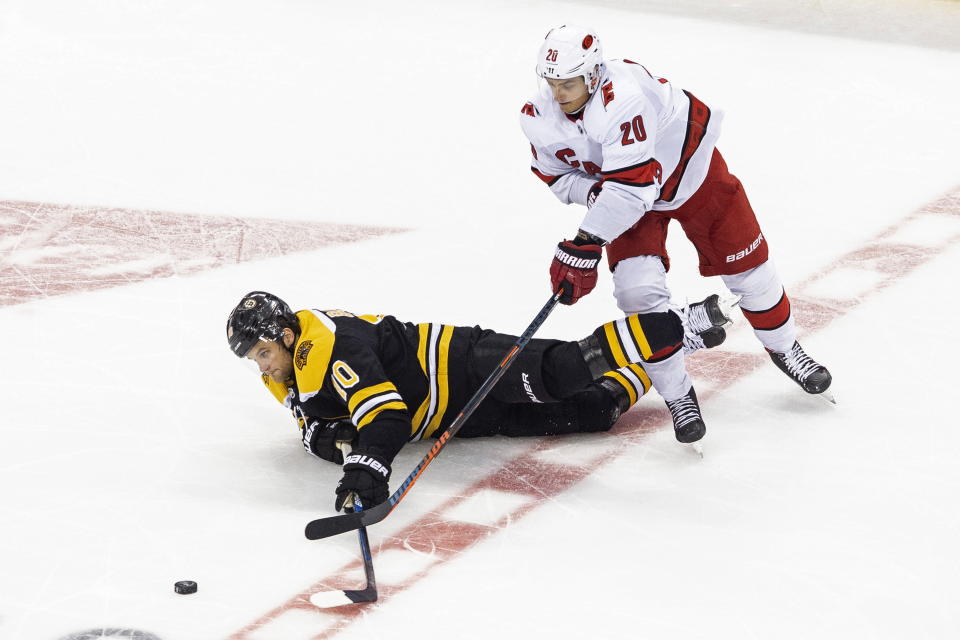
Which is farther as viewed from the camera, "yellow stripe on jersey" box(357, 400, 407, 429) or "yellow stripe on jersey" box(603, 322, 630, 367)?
"yellow stripe on jersey" box(603, 322, 630, 367)

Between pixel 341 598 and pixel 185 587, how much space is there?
0.33 meters

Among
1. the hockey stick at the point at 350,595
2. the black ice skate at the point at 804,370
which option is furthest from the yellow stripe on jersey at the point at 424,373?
the black ice skate at the point at 804,370

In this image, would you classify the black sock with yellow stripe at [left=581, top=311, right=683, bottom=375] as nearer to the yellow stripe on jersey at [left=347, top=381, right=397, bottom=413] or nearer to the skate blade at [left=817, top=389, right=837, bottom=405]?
the yellow stripe on jersey at [left=347, top=381, right=397, bottom=413]

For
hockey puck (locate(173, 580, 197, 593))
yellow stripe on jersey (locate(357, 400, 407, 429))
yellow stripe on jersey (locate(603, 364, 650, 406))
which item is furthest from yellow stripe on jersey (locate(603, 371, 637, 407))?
hockey puck (locate(173, 580, 197, 593))

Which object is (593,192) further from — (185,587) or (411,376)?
(185,587)

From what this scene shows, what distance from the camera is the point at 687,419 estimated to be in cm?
352

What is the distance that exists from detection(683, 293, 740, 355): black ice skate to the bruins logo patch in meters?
0.95

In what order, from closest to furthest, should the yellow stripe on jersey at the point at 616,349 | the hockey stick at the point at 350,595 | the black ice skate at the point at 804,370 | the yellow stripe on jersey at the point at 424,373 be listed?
the hockey stick at the point at 350,595
the yellow stripe on jersey at the point at 616,349
the yellow stripe on jersey at the point at 424,373
the black ice skate at the point at 804,370

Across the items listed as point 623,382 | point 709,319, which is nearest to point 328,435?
point 623,382

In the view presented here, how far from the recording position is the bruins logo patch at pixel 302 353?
10.5ft

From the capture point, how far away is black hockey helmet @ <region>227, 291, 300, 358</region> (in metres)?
A: 3.17

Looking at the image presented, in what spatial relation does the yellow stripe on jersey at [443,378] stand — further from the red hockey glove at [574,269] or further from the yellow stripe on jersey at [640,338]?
the yellow stripe on jersey at [640,338]

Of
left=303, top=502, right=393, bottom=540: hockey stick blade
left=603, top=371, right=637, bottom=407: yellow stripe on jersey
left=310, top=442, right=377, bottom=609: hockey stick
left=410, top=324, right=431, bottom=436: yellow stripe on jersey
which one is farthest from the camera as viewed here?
left=603, top=371, right=637, bottom=407: yellow stripe on jersey

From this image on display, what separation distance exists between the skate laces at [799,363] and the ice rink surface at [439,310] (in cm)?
10
